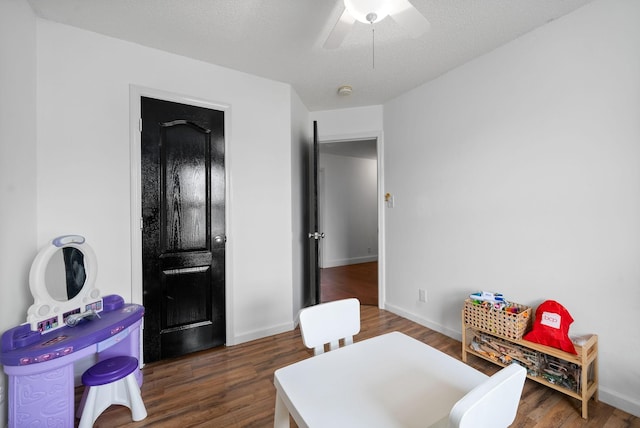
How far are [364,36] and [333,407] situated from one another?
228 centimetres

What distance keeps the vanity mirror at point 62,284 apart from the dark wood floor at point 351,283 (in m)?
2.63

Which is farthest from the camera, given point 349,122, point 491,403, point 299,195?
point 349,122

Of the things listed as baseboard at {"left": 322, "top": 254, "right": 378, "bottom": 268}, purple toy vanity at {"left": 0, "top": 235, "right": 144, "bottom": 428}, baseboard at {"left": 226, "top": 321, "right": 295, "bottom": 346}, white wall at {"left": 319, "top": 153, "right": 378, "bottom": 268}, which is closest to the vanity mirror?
purple toy vanity at {"left": 0, "top": 235, "right": 144, "bottom": 428}

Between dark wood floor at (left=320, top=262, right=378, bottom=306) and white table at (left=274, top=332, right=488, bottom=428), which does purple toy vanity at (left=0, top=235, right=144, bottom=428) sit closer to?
white table at (left=274, top=332, right=488, bottom=428)

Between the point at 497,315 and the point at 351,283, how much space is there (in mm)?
2739

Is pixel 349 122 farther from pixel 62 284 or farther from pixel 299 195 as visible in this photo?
pixel 62 284

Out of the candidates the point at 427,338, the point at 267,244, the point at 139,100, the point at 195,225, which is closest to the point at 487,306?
the point at 427,338

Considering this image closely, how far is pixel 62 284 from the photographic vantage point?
165cm

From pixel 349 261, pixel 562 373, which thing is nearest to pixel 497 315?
pixel 562 373

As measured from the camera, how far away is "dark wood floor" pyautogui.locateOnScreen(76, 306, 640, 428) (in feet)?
5.15

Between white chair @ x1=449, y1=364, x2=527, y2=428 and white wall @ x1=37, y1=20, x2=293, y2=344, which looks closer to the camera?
white chair @ x1=449, y1=364, x2=527, y2=428

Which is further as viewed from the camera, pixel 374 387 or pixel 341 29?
pixel 341 29

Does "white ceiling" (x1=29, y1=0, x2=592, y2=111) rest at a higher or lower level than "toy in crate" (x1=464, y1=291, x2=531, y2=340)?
higher

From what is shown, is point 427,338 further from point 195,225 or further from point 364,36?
point 364,36
